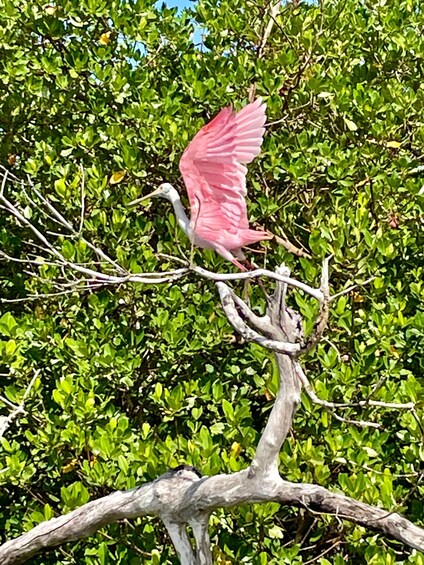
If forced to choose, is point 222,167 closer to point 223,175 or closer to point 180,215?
point 223,175

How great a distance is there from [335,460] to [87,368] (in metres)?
1.00

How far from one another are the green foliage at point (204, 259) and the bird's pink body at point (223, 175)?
0.51 metres

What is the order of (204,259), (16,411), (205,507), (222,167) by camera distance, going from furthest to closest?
(204,259) < (16,411) < (205,507) < (222,167)

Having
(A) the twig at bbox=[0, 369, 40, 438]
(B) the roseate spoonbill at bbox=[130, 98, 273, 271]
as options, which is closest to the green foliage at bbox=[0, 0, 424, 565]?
(A) the twig at bbox=[0, 369, 40, 438]

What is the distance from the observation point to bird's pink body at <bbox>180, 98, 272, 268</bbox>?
2178 millimetres

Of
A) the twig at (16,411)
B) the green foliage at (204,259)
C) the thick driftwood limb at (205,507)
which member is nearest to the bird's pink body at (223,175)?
the green foliage at (204,259)

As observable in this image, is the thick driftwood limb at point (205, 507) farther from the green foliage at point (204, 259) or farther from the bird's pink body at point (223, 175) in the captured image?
the bird's pink body at point (223, 175)

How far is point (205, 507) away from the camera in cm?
241

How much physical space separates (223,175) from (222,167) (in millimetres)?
23

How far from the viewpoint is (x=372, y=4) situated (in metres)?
3.96

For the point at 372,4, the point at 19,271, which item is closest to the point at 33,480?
the point at 19,271

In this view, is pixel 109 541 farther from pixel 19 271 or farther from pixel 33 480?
pixel 19 271

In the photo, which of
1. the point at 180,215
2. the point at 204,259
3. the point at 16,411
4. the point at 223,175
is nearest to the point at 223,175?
the point at 223,175

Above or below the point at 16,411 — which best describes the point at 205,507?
below
